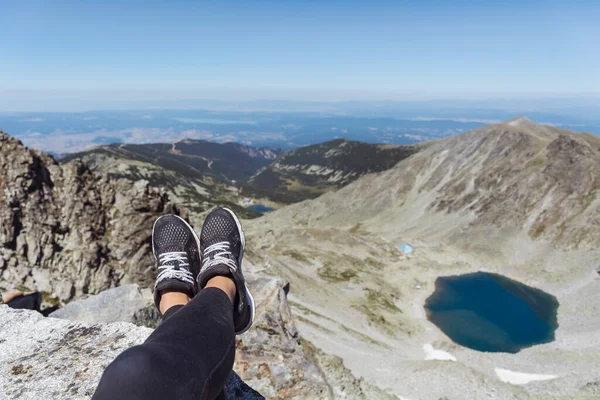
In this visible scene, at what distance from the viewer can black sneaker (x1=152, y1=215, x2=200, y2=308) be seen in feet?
23.0

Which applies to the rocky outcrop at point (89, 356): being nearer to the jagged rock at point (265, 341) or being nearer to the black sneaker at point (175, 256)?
the jagged rock at point (265, 341)

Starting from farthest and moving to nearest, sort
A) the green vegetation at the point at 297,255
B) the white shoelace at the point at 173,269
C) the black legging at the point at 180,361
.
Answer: the green vegetation at the point at 297,255 → the white shoelace at the point at 173,269 → the black legging at the point at 180,361

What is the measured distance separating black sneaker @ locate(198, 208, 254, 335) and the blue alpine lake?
59.9 metres

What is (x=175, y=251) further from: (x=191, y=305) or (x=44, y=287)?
(x=44, y=287)

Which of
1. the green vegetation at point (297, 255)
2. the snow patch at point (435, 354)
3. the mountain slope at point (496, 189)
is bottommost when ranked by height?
the snow patch at point (435, 354)

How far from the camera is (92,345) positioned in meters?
5.98

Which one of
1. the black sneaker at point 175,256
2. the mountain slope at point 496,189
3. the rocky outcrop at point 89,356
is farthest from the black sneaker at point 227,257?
the mountain slope at point 496,189

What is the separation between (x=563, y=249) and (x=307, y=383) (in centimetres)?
9409

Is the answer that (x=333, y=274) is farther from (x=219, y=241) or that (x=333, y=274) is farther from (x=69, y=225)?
(x=219, y=241)

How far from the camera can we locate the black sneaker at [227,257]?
659 centimetres

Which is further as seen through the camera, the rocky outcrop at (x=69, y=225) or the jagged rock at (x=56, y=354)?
the rocky outcrop at (x=69, y=225)

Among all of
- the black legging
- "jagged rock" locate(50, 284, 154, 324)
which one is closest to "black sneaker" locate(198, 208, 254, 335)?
the black legging

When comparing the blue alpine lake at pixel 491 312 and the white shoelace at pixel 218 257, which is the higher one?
the white shoelace at pixel 218 257

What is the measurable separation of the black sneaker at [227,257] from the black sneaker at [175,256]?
390mm
